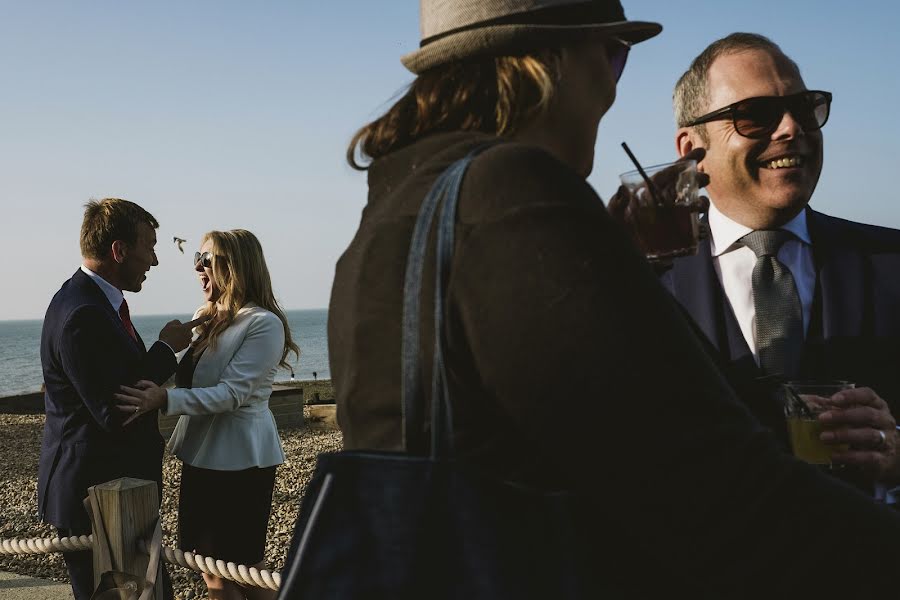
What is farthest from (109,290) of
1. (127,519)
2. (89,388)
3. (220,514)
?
(127,519)

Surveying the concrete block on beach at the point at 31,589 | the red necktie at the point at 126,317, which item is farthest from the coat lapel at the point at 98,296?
the concrete block on beach at the point at 31,589

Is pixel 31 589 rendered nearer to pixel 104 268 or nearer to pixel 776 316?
pixel 104 268

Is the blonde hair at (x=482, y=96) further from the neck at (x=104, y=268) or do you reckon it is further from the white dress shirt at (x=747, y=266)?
the neck at (x=104, y=268)

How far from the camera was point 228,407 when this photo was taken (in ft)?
14.7

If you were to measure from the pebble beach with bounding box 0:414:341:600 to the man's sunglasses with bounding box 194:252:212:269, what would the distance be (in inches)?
63.6

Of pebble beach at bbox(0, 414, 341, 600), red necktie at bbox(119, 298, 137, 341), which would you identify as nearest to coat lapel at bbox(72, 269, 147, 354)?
red necktie at bbox(119, 298, 137, 341)

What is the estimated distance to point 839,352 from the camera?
2.29m

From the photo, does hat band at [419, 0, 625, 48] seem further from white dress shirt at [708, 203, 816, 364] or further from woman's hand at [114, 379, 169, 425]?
woman's hand at [114, 379, 169, 425]

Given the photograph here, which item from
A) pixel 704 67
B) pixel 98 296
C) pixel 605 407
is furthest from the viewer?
pixel 98 296

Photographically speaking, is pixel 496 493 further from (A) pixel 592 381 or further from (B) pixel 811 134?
(B) pixel 811 134

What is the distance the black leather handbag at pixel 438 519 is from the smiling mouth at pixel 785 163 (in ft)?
6.58

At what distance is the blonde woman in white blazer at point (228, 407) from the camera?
432 cm

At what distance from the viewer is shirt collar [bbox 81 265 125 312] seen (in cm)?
424

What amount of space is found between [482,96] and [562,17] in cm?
14
